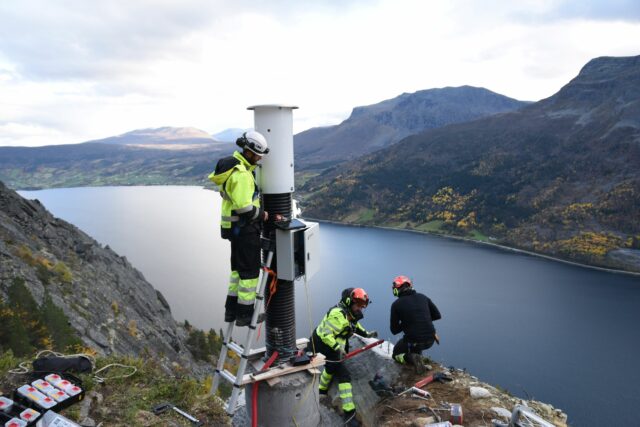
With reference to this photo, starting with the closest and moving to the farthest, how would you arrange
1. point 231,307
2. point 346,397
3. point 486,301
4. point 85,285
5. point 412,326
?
point 231,307 < point 346,397 < point 412,326 < point 85,285 < point 486,301

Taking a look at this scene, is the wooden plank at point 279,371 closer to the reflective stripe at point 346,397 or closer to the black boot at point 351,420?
the reflective stripe at point 346,397

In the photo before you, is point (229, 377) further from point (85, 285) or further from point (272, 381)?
point (85, 285)

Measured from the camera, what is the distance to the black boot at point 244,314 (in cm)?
604

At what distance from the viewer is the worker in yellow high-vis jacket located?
5.64 meters

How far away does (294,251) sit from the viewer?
255 inches

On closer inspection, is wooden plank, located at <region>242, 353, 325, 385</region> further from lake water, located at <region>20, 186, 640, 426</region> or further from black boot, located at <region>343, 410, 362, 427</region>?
lake water, located at <region>20, 186, 640, 426</region>

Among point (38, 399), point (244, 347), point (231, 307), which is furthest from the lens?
point (231, 307)

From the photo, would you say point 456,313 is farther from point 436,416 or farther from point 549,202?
point 549,202

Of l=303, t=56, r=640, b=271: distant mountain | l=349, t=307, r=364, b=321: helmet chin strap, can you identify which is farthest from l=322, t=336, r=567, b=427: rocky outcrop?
l=303, t=56, r=640, b=271: distant mountain

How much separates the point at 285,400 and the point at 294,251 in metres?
2.36

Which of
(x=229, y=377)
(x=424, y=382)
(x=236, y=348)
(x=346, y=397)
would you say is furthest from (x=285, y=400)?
(x=424, y=382)

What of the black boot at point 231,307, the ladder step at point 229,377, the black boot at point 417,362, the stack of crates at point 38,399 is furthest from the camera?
the black boot at point 417,362

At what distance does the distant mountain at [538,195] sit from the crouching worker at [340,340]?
10877 cm

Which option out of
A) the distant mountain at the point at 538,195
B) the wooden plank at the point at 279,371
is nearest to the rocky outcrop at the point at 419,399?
the wooden plank at the point at 279,371
